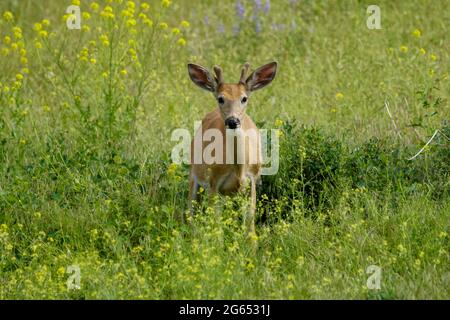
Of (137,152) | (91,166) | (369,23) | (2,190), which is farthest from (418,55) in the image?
(2,190)

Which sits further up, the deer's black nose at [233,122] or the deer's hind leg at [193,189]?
the deer's black nose at [233,122]

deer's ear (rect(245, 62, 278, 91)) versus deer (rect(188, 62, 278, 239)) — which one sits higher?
deer's ear (rect(245, 62, 278, 91))

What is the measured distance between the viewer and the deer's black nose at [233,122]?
759cm

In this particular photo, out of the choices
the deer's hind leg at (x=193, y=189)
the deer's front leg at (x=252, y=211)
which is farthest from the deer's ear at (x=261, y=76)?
the deer's hind leg at (x=193, y=189)

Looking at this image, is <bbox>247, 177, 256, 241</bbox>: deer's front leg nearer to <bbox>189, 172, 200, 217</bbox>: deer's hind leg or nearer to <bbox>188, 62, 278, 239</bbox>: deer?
<bbox>188, 62, 278, 239</bbox>: deer

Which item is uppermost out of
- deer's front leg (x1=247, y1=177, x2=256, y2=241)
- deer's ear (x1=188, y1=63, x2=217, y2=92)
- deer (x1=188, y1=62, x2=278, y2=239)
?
deer's ear (x1=188, y1=63, x2=217, y2=92)

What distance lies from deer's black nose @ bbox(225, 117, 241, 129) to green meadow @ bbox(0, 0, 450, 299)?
0.57 metres

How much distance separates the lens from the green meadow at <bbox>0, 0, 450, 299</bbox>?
6859 mm

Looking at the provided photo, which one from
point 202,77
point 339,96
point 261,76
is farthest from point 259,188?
point 339,96

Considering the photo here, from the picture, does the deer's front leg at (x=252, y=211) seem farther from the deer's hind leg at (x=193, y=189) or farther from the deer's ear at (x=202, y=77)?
the deer's ear at (x=202, y=77)

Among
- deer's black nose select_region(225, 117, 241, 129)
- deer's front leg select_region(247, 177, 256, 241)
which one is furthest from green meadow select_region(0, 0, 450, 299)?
deer's black nose select_region(225, 117, 241, 129)

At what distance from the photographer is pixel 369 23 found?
11555 mm

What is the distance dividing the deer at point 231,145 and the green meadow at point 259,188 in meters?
0.20
